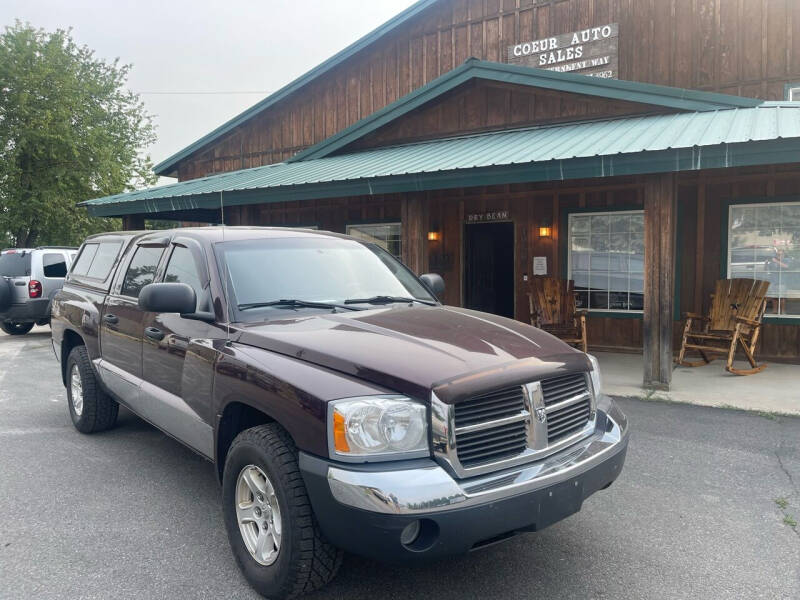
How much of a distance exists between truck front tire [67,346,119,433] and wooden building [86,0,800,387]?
176 inches

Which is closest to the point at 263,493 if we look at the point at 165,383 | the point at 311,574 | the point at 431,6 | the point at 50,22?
the point at 311,574

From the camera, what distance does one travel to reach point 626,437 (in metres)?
3.21

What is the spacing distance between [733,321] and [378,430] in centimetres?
770

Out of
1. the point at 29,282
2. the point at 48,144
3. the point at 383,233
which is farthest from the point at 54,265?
the point at 48,144

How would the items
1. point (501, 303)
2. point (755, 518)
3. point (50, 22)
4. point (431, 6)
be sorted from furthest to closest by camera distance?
point (50, 22)
point (431, 6)
point (501, 303)
point (755, 518)

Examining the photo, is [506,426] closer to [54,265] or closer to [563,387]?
[563,387]

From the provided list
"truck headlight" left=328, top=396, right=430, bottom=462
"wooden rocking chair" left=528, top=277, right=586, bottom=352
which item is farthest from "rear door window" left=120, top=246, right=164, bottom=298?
"wooden rocking chair" left=528, top=277, right=586, bottom=352

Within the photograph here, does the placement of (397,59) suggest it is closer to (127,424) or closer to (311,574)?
(127,424)

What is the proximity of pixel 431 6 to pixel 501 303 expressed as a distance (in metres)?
6.97

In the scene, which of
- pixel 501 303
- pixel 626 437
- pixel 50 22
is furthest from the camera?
pixel 50 22

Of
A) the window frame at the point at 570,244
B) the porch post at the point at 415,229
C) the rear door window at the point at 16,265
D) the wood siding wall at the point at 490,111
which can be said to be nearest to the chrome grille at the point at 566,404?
the porch post at the point at 415,229

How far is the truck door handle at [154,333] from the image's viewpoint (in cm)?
399

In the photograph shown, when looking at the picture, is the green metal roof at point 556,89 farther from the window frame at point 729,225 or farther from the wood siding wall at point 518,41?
the wood siding wall at point 518,41

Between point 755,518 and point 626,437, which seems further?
point 755,518
